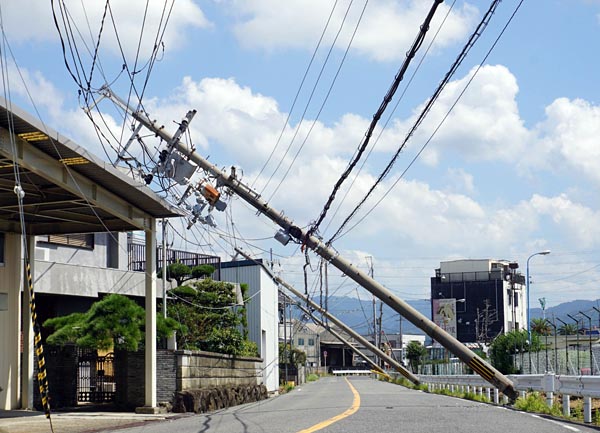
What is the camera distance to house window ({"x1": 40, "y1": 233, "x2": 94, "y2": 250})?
3262cm

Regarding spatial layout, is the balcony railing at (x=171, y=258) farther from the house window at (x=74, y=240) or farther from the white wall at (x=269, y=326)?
the house window at (x=74, y=240)

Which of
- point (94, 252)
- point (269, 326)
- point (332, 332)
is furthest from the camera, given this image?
point (332, 332)

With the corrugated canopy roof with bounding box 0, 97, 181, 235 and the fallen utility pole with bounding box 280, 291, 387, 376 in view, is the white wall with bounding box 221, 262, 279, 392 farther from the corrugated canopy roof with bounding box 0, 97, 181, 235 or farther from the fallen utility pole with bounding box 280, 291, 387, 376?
the corrugated canopy roof with bounding box 0, 97, 181, 235

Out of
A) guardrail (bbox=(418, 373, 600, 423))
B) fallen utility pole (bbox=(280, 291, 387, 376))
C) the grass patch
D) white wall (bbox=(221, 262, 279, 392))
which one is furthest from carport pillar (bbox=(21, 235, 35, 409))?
fallen utility pole (bbox=(280, 291, 387, 376))

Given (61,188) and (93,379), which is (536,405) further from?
(93,379)

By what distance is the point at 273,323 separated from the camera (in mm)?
59812

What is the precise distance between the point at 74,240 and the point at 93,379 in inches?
347

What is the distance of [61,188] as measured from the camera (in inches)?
838

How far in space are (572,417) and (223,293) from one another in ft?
86.8

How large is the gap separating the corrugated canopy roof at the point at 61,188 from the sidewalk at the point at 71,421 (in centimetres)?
531

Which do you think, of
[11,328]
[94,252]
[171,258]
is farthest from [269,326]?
[11,328]

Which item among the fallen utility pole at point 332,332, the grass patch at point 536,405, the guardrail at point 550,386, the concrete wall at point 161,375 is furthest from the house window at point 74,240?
the fallen utility pole at point 332,332

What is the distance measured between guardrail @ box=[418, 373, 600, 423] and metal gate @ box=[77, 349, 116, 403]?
12837mm

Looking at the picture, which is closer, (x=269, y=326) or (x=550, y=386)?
(x=550, y=386)
